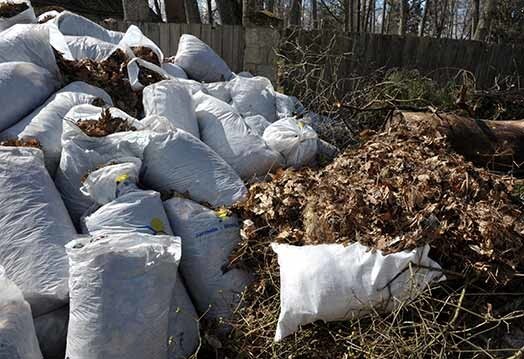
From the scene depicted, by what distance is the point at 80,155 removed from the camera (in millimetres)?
2670

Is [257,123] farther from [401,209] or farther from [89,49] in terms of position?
[401,209]

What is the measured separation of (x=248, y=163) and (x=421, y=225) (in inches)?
53.7

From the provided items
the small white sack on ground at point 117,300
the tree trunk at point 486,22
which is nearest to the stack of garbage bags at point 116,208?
the small white sack on ground at point 117,300

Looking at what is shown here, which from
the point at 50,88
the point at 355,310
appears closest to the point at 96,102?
the point at 50,88

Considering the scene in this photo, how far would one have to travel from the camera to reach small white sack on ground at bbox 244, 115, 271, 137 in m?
3.68

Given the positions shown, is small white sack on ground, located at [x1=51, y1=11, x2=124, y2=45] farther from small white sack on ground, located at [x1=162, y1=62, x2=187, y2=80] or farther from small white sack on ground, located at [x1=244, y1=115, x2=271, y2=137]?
small white sack on ground, located at [x1=244, y1=115, x2=271, y2=137]

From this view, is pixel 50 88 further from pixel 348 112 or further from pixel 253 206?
pixel 348 112

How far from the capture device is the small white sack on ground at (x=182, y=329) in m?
2.21

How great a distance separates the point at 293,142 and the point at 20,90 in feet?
5.94

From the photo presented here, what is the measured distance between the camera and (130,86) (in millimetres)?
3746

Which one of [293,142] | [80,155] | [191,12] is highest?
[191,12]

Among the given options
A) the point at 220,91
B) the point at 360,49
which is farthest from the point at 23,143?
the point at 360,49

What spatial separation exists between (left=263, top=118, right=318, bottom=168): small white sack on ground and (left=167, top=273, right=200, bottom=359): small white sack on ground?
53.4 inches

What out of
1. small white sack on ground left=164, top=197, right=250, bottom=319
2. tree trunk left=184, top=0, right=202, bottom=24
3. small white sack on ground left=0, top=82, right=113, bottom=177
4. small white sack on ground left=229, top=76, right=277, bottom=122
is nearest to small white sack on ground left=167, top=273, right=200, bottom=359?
small white sack on ground left=164, top=197, right=250, bottom=319
